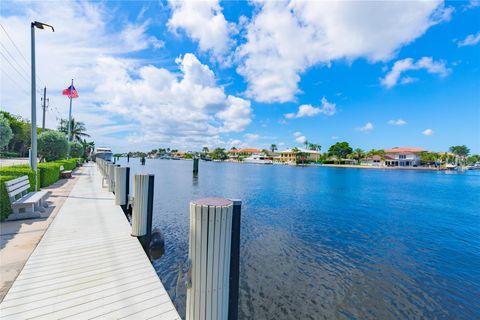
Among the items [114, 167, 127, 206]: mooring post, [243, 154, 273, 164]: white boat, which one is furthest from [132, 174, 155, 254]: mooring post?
[243, 154, 273, 164]: white boat

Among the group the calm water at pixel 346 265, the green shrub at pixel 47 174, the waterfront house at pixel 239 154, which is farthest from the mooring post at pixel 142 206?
the waterfront house at pixel 239 154

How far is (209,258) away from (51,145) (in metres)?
23.4

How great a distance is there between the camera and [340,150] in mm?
106312

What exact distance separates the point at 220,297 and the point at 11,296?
2946 millimetres

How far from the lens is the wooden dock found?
2.92 meters

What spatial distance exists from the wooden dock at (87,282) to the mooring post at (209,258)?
72cm

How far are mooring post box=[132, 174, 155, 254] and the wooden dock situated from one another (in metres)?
0.30

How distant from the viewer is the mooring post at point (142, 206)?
218 inches

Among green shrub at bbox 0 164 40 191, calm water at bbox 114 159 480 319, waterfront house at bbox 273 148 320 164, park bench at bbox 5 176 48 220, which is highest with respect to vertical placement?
waterfront house at bbox 273 148 320 164

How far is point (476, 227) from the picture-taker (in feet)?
40.3

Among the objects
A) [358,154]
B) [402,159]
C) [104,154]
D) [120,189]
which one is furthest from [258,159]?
[120,189]

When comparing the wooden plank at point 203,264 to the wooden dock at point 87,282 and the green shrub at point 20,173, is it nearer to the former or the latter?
the wooden dock at point 87,282

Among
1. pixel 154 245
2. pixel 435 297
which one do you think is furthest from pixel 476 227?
pixel 154 245

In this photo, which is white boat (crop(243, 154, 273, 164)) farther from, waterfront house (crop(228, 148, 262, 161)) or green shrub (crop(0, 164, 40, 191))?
green shrub (crop(0, 164, 40, 191))
